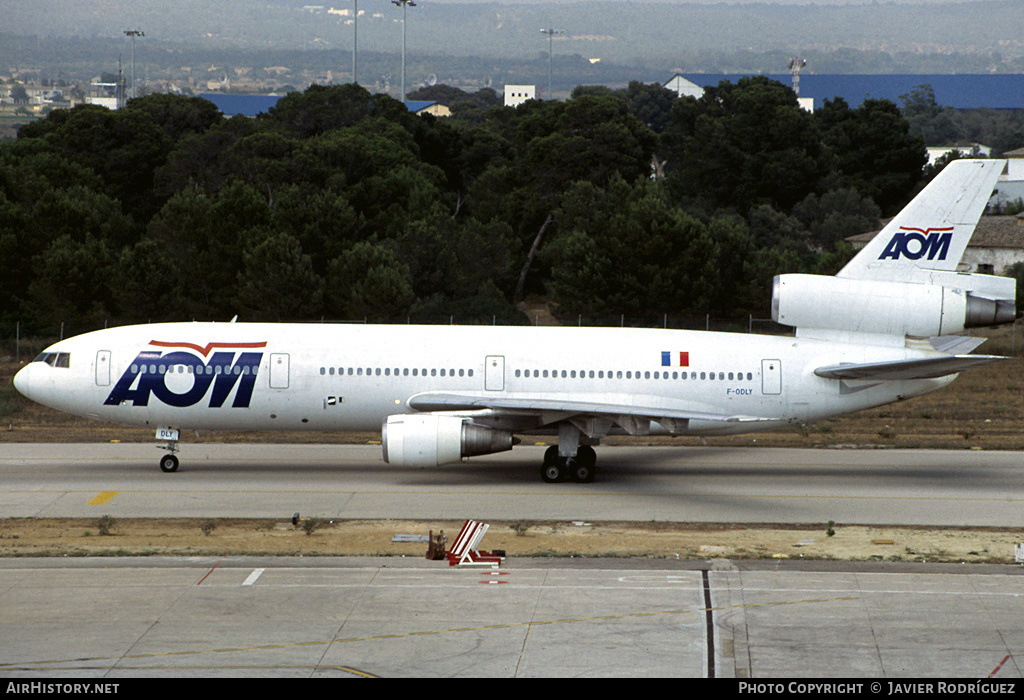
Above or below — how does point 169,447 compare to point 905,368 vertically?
below

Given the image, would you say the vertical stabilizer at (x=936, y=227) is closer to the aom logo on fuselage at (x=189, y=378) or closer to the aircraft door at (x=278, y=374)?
the aircraft door at (x=278, y=374)

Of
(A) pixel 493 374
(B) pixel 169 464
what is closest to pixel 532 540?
(A) pixel 493 374

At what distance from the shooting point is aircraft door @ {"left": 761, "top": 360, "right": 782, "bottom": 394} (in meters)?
30.9

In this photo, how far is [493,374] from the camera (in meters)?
30.5

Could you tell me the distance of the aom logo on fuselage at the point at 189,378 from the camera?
98.8 ft

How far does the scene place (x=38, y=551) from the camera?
2283 centimetres

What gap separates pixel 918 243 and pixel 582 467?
1106 centimetres

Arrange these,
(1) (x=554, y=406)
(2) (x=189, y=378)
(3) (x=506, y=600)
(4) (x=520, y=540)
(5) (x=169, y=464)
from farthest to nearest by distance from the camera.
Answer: (5) (x=169, y=464)
(2) (x=189, y=378)
(1) (x=554, y=406)
(4) (x=520, y=540)
(3) (x=506, y=600)

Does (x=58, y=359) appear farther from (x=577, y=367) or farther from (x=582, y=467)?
(x=582, y=467)

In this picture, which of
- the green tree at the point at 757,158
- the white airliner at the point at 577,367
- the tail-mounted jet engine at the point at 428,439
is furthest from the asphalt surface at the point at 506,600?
the green tree at the point at 757,158

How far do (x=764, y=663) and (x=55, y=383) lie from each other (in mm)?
21773

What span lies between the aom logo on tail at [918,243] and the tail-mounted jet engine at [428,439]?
12.4 meters

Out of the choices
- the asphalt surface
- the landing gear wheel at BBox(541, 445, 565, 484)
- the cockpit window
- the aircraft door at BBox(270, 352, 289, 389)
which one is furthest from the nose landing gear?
the landing gear wheel at BBox(541, 445, 565, 484)

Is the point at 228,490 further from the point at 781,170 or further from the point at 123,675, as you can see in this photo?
the point at 781,170
